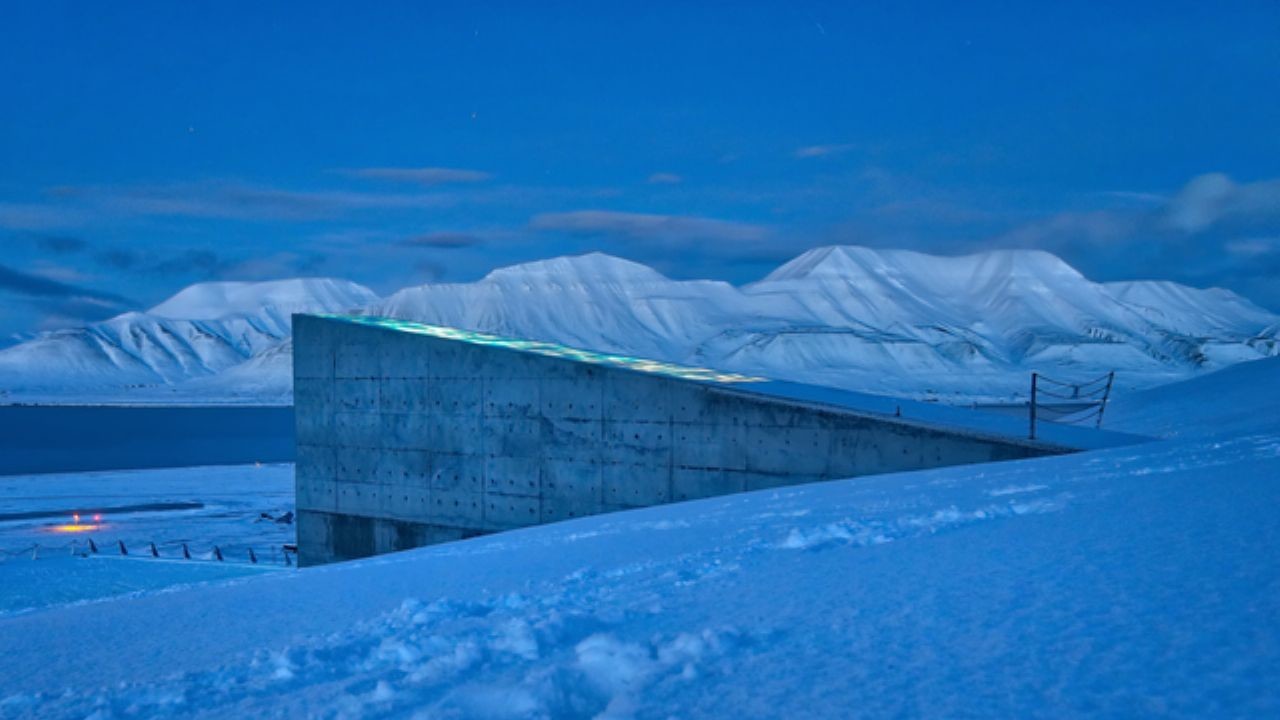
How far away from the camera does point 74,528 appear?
3319 cm

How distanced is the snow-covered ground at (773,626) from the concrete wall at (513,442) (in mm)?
6895

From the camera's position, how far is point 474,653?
496cm

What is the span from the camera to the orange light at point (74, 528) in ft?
106

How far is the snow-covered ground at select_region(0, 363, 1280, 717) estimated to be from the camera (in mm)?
3721

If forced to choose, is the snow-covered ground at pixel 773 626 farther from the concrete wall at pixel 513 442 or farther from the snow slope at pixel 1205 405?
the snow slope at pixel 1205 405

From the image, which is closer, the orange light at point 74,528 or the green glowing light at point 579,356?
the green glowing light at point 579,356

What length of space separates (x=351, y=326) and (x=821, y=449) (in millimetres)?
11378

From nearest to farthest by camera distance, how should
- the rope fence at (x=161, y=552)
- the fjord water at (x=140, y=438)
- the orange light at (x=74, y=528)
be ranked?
the rope fence at (x=161, y=552) < the orange light at (x=74, y=528) < the fjord water at (x=140, y=438)

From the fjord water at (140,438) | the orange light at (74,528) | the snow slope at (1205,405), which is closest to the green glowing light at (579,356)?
the snow slope at (1205,405)

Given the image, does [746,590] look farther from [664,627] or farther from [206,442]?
[206,442]

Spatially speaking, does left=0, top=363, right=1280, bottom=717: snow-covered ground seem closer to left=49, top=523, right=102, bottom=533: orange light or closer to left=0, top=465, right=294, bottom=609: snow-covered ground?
left=0, top=465, right=294, bottom=609: snow-covered ground

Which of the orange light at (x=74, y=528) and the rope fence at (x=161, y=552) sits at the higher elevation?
the rope fence at (x=161, y=552)

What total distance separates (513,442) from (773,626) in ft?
45.9

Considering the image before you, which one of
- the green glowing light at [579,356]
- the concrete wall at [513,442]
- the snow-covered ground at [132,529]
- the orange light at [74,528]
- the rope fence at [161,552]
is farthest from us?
the orange light at [74,528]
